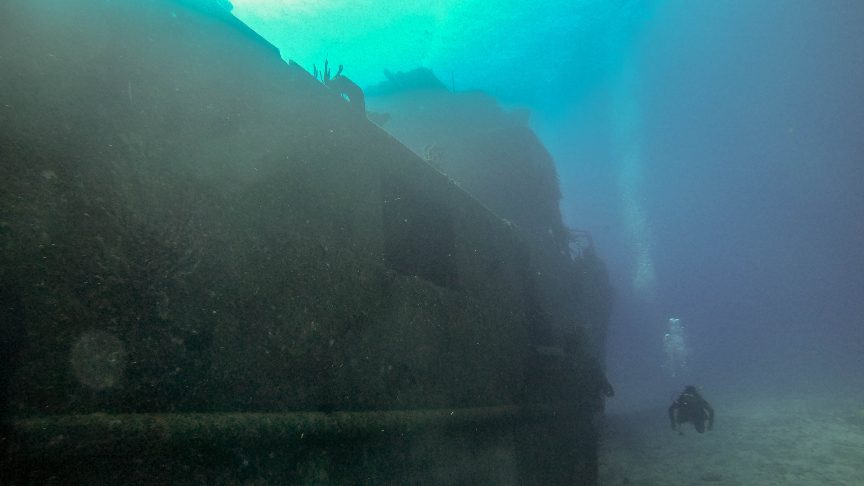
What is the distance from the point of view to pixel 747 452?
922cm

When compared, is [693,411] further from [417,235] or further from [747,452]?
[417,235]

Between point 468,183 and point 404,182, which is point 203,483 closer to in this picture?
point 404,182

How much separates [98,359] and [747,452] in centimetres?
1393

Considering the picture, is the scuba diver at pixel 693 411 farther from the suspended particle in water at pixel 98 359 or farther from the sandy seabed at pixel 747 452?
the suspended particle in water at pixel 98 359

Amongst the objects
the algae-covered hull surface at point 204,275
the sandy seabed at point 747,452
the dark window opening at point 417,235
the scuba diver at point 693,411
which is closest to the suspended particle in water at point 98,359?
the algae-covered hull surface at point 204,275

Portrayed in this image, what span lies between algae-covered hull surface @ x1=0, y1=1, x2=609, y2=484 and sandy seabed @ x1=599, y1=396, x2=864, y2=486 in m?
7.39

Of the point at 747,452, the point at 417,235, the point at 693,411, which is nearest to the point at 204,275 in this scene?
the point at 417,235

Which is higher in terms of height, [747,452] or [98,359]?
[98,359]

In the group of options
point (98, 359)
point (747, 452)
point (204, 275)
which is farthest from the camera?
point (747, 452)

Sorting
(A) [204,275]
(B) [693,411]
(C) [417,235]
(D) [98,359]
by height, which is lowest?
(B) [693,411]

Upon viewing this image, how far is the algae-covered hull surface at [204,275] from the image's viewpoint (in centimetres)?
115

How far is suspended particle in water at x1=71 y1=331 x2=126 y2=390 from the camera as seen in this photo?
3.84 ft

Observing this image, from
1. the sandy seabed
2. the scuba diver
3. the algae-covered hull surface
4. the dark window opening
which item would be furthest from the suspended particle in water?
the scuba diver

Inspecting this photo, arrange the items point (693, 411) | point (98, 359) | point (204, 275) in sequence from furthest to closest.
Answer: point (693, 411)
point (204, 275)
point (98, 359)
